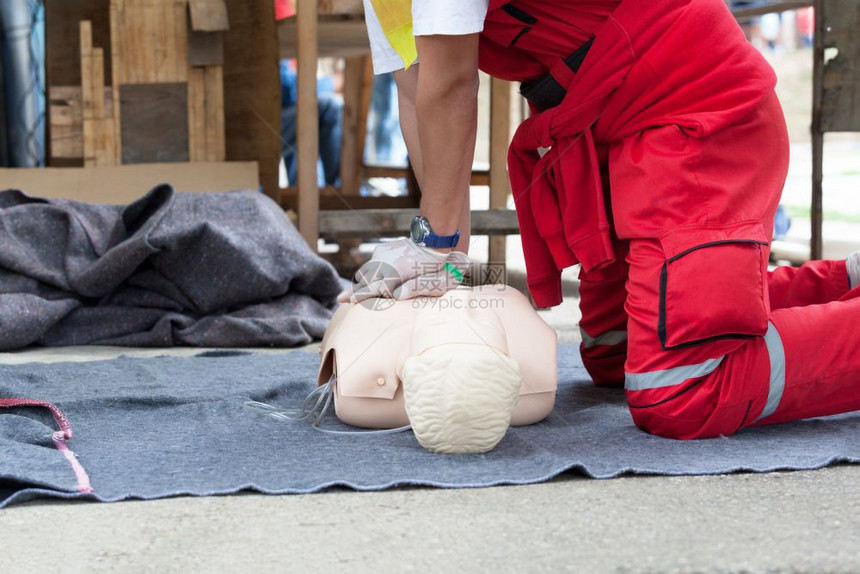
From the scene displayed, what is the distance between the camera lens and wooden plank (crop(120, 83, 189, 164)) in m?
2.99

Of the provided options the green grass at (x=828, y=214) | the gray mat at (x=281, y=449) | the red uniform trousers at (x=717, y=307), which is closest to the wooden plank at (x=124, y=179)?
the gray mat at (x=281, y=449)

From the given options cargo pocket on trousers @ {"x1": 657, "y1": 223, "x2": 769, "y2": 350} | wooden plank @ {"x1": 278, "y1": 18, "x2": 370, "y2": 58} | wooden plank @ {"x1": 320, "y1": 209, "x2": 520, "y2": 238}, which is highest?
wooden plank @ {"x1": 278, "y1": 18, "x2": 370, "y2": 58}

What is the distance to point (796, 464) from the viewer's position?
120 cm

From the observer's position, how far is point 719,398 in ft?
4.35

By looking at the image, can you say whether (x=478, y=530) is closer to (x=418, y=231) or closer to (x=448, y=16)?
(x=418, y=231)

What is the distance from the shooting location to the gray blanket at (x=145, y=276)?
214 centimetres

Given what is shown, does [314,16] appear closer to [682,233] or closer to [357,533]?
[682,233]

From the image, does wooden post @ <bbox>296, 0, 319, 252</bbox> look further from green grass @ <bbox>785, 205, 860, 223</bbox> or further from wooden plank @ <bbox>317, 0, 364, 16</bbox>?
green grass @ <bbox>785, 205, 860, 223</bbox>

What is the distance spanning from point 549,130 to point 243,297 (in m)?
1.01

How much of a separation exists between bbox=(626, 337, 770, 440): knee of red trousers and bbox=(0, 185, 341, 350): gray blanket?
105cm

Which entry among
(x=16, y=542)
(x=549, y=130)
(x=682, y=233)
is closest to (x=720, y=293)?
(x=682, y=233)

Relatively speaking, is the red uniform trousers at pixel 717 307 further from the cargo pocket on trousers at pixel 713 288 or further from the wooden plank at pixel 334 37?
the wooden plank at pixel 334 37

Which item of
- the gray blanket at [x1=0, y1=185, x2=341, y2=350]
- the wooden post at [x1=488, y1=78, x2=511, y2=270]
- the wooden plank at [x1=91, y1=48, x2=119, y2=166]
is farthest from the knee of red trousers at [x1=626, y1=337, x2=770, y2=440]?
the wooden plank at [x1=91, y1=48, x2=119, y2=166]

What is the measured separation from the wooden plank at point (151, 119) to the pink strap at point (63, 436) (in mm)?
1726
